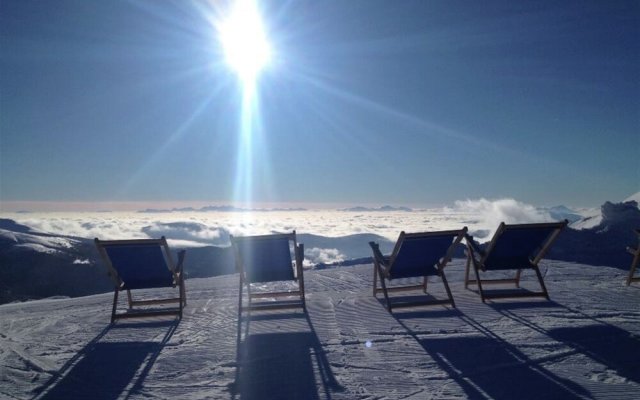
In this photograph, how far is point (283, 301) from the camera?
6297 millimetres

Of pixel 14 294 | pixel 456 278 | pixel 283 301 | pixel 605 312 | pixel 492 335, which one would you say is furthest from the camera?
pixel 14 294

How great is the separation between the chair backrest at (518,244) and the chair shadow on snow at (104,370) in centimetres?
437

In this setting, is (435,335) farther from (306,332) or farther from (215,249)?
(215,249)

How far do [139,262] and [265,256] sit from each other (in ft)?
5.40

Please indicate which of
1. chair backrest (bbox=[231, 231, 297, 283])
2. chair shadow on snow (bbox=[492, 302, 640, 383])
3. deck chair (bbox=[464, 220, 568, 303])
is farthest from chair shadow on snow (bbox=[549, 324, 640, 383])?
chair backrest (bbox=[231, 231, 297, 283])

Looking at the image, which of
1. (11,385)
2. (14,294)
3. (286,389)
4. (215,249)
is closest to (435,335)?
(286,389)

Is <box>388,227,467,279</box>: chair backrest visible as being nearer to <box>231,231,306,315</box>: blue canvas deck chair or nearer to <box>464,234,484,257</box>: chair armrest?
<box>464,234,484,257</box>: chair armrest

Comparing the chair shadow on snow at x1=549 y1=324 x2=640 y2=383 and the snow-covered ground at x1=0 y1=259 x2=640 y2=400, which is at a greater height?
the snow-covered ground at x1=0 y1=259 x2=640 y2=400

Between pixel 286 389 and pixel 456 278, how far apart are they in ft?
16.7

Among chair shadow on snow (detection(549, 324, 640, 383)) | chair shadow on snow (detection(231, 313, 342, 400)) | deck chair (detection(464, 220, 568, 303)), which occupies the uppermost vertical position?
deck chair (detection(464, 220, 568, 303))

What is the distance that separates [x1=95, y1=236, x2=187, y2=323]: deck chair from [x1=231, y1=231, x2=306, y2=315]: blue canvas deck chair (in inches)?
33.7

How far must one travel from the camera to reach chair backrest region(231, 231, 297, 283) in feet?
Result: 18.4

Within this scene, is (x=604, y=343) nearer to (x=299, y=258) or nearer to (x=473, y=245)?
(x=473, y=245)

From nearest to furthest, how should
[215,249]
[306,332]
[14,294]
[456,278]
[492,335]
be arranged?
[492,335], [306,332], [456,278], [14,294], [215,249]
